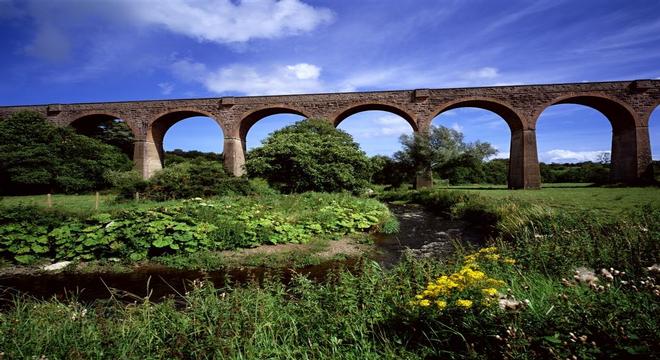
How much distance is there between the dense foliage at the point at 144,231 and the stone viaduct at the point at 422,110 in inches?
589

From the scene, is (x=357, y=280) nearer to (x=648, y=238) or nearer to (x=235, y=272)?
(x=235, y=272)

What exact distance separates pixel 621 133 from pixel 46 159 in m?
38.3

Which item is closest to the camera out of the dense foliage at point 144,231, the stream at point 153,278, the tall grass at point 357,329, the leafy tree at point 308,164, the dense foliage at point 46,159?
the tall grass at point 357,329

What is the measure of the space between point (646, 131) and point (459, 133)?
11.1 metres

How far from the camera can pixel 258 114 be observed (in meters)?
23.8

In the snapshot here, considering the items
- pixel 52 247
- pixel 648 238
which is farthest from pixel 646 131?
pixel 52 247

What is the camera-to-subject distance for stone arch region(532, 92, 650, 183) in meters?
19.6

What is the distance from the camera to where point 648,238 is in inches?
167

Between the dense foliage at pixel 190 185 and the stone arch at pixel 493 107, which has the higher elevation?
the stone arch at pixel 493 107

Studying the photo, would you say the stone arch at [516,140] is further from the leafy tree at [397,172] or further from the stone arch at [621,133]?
the leafy tree at [397,172]

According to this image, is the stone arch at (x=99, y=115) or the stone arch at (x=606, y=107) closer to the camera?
the stone arch at (x=606, y=107)

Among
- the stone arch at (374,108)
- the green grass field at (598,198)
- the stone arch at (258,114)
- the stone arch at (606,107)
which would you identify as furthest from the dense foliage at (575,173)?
the stone arch at (258,114)

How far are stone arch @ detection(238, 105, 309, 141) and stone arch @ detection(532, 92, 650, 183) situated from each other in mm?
17031

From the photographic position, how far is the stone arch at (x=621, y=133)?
19.6 m
